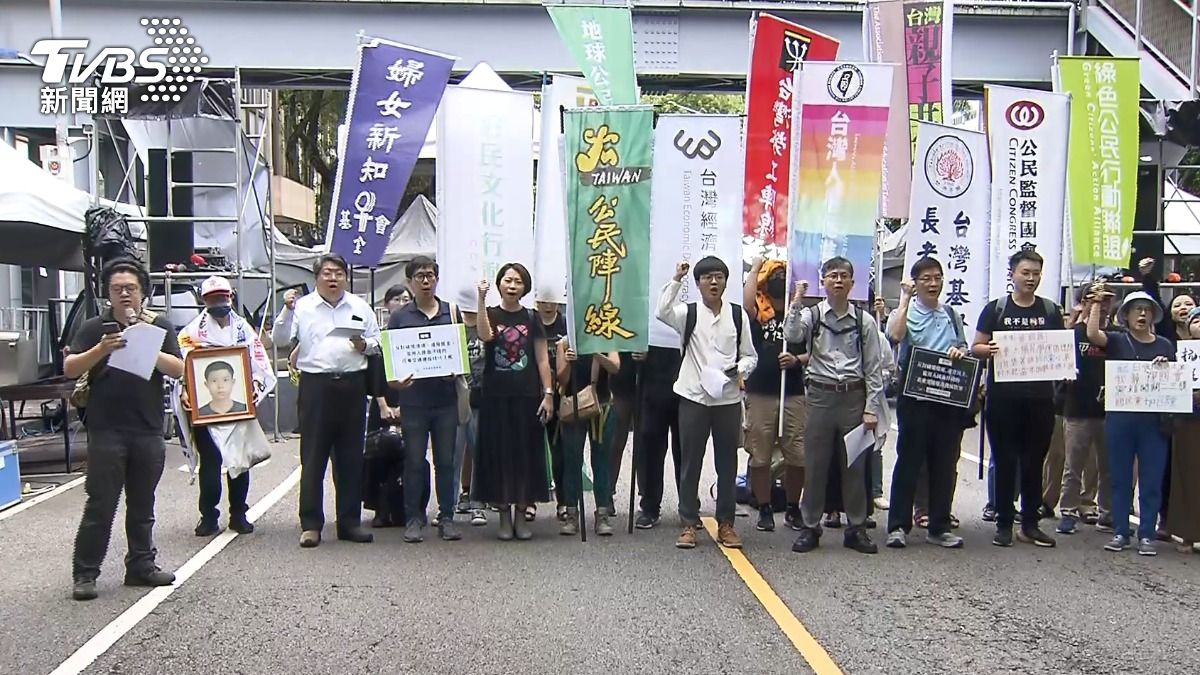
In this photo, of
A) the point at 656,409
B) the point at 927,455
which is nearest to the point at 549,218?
the point at 656,409

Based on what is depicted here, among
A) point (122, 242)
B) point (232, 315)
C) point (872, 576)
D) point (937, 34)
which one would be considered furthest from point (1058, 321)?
point (122, 242)

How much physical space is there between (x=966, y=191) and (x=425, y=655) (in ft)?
17.9

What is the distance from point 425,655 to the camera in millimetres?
5492

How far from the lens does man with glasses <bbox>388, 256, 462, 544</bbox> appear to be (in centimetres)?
809

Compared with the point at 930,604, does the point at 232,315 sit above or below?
above

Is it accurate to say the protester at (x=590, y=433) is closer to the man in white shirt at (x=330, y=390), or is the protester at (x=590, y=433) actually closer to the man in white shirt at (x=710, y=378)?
the man in white shirt at (x=710, y=378)

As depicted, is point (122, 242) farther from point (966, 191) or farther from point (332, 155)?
point (332, 155)

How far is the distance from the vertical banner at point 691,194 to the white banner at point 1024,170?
80.0 inches

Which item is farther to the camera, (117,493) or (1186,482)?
(1186,482)

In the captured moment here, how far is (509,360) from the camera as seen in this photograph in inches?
317

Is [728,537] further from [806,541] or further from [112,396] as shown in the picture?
[112,396]

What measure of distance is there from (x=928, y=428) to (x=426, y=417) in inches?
135

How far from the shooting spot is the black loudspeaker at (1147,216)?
1333 centimetres

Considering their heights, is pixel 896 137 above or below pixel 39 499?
above
